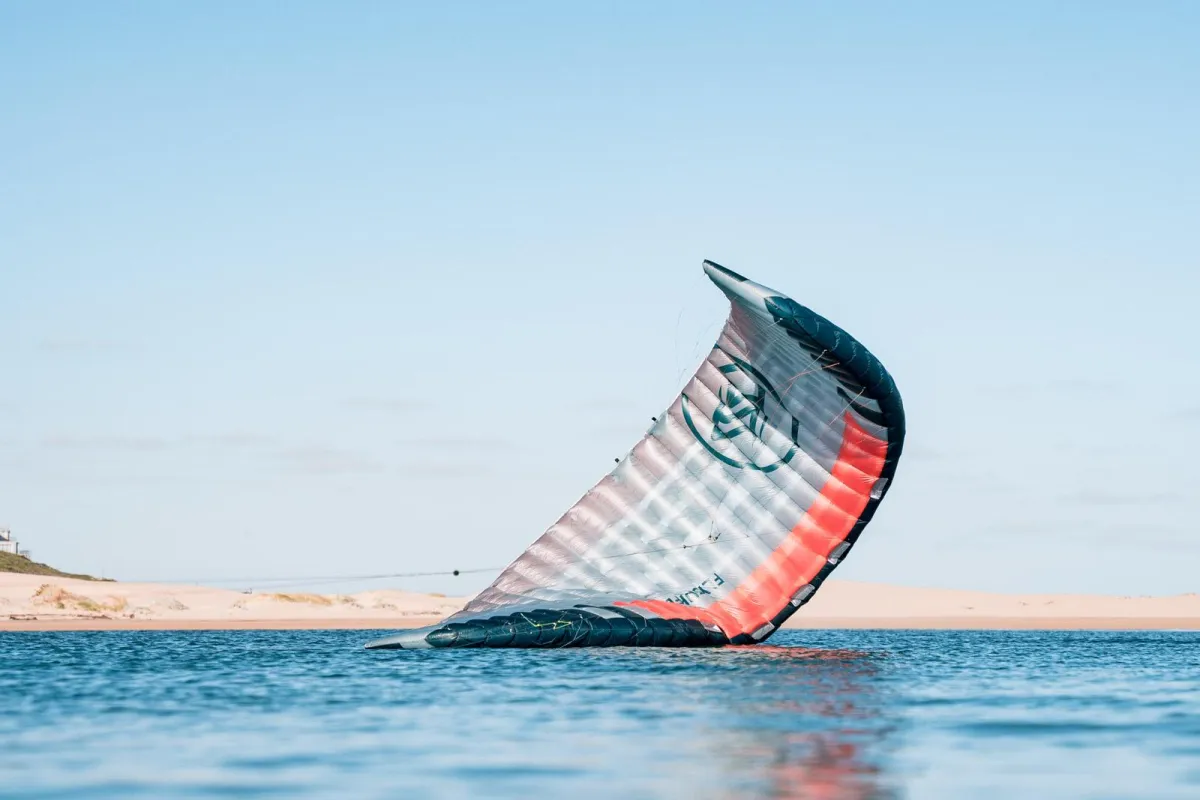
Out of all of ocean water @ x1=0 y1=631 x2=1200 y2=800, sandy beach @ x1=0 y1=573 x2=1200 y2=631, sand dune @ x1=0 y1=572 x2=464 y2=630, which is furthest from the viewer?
sandy beach @ x1=0 y1=573 x2=1200 y2=631

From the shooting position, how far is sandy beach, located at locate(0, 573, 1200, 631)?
8012cm

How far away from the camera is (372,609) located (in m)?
95.9

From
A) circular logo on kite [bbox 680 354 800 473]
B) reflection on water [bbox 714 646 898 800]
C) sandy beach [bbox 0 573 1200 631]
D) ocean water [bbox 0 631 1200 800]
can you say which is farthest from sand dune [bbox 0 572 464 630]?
reflection on water [bbox 714 646 898 800]

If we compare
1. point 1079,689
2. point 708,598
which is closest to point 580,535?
point 708,598

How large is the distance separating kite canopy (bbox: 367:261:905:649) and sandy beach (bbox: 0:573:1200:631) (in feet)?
129

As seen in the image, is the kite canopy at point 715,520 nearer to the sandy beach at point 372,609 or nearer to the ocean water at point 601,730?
the ocean water at point 601,730

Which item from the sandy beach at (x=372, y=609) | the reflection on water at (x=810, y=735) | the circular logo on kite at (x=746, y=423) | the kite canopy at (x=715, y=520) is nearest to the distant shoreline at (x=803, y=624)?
the sandy beach at (x=372, y=609)

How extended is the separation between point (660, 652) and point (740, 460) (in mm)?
4913

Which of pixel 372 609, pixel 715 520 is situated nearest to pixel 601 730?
pixel 715 520

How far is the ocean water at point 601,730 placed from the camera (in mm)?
14453

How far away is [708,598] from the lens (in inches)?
1425

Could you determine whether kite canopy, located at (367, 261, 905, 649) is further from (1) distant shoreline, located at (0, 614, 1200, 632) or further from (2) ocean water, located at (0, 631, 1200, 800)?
(1) distant shoreline, located at (0, 614, 1200, 632)

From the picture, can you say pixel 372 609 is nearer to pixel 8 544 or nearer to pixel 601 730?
pixel 8 544

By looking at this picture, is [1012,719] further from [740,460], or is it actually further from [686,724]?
[740,460]
